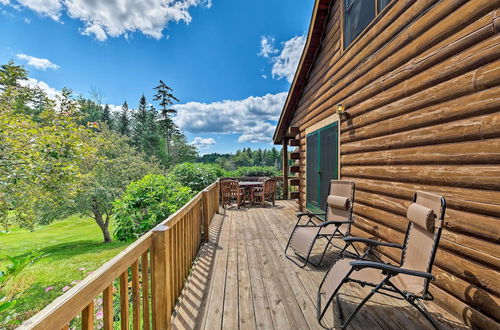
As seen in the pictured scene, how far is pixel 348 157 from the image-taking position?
381 centimetres

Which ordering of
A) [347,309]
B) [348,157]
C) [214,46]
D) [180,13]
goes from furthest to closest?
[214,46] → [180,13] → [348,157] → [347,309]

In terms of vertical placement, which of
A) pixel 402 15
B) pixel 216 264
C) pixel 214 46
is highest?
pixel 214 46

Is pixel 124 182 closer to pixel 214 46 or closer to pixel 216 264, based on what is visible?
pixel 214 46

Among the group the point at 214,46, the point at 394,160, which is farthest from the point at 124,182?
the point at 394,160

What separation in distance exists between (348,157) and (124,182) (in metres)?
12.8

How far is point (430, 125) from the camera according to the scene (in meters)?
2.20

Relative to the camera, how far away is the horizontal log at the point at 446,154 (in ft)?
5.49

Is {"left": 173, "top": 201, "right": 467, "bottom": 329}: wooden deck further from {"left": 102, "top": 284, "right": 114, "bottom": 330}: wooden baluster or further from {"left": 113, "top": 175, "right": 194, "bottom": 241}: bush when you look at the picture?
{"left": 113, "top": 175, "right": 194, "bottom": 241}: bush

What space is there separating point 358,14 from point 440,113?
100 inches

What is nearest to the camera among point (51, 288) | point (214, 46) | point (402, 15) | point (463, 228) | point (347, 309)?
point (463, 228)

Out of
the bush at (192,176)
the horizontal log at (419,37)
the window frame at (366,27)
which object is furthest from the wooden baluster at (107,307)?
the bush at (192,176)

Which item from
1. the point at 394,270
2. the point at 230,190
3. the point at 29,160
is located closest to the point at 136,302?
the point at 394,270

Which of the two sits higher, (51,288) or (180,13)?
(180,13)

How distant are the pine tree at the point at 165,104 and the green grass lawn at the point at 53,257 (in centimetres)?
1535
